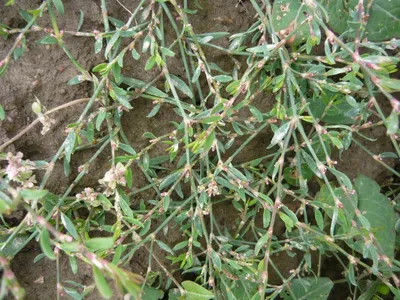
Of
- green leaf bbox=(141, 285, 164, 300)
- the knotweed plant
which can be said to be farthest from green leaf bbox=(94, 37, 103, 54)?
green leaf bbox=(141, 285, 164, 300)

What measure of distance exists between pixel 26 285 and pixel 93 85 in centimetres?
92

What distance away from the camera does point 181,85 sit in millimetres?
1942

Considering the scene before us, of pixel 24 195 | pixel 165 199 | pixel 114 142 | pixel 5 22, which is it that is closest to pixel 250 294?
pixel 165 199

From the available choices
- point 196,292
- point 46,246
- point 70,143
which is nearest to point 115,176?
Answer: point 70,143

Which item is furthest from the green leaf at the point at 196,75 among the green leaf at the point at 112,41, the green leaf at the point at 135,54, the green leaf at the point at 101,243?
the green leaf at the point at 101,243

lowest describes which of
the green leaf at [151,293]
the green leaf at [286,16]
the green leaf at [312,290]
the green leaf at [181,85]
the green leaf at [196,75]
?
the green leaf at [312,290]

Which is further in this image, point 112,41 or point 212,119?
point 112,41

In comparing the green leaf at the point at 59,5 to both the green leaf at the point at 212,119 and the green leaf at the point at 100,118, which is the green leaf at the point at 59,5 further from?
the green leaf at the point at 212,119

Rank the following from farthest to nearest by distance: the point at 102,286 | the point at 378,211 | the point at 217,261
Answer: the point at 378,211 → the point at 217,261 → the point at 102,286

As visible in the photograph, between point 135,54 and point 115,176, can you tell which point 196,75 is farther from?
point 115,176

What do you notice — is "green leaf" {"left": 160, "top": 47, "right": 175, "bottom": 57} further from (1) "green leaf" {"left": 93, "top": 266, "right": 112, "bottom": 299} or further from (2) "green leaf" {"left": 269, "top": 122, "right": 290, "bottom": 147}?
(1) "green leaf" {"left": 93, "top": 266, "right": 112, "bottom": 299}

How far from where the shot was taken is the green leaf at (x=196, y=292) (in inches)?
73.4

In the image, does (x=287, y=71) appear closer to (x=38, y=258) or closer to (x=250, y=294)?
(x=250, y=294)

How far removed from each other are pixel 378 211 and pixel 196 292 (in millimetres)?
948
